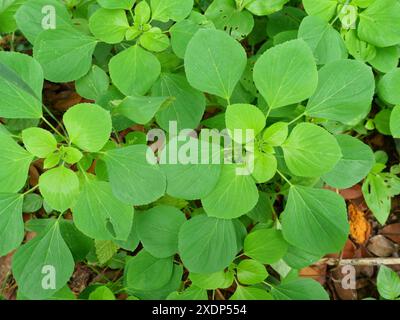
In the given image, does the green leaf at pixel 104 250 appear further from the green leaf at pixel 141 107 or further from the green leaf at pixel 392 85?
the green leaf at pixel 392 85

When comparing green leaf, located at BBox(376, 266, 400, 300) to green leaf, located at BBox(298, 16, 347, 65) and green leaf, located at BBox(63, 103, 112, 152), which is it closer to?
green leaf, located at BBox(298, 16, 347, 65)

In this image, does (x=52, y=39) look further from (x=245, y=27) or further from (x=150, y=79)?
(x=245, y=27)

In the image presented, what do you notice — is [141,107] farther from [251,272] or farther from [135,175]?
[251,272]

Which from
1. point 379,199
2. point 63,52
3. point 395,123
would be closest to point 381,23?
point 395,123

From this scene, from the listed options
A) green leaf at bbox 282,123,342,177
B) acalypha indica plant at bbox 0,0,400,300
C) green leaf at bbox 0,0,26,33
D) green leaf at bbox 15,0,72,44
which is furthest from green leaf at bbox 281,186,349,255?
green leaf at bbox 0,0,26,33

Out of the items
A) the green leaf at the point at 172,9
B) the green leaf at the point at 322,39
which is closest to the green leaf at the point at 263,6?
the green leaf at the point at 322,39
